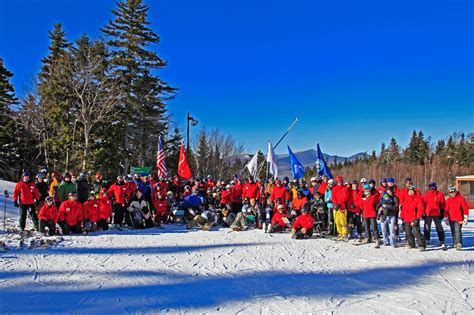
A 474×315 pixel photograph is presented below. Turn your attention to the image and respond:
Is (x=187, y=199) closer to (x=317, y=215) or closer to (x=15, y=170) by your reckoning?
(x=317, y=215)

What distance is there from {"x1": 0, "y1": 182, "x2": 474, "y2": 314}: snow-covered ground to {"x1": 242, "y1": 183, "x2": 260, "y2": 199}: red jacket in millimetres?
4194

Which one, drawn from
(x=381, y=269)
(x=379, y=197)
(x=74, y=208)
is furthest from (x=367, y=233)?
(x=74, y=208)

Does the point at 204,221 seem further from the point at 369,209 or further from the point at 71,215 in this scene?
the point at 369,209

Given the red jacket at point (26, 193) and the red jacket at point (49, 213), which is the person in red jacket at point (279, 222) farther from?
the red jacket at point (26, 193)

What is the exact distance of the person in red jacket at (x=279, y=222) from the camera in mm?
12086

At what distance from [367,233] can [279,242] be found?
251 centimetres

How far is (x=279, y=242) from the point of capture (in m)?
10.4

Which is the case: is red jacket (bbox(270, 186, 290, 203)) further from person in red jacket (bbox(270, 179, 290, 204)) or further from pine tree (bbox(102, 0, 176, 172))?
pine tree (bbox(102, 0, 176, 172))

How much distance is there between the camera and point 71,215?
1088 centimetres

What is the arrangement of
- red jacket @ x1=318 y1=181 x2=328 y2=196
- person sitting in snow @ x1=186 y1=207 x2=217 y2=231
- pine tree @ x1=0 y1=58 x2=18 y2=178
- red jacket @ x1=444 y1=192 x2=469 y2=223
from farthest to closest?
pine tree @ x1=0 y1=58 x2=18 y2=178, red jacket @ x1=318 y1=181 x2=328 y2=196, person sitting in snow @ x1=186 y1=207 x2=217 y2=231, red jacket @ x1=444 y1=192 x2=469 y2=223

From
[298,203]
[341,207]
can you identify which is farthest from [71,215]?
[341,207]

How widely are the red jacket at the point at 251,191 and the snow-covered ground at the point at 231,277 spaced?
419cm

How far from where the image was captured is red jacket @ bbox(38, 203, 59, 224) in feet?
34.3

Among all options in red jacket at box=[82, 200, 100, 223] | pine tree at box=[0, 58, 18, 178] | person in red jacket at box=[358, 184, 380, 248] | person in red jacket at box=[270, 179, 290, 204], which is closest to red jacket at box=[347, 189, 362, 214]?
person in red jacket at box=[358, 184, 380, 248]
